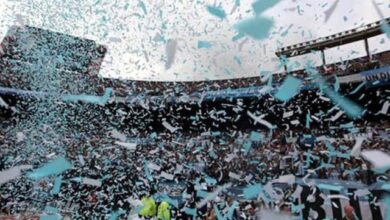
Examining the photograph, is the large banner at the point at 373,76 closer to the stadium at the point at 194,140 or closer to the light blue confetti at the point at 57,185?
the stadium at the point at 194,140

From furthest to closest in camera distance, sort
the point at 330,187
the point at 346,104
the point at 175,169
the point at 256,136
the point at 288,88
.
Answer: the point at 346,104, the point at 256,136, the point at 175,169, the point at 288,88, the point at 330,187

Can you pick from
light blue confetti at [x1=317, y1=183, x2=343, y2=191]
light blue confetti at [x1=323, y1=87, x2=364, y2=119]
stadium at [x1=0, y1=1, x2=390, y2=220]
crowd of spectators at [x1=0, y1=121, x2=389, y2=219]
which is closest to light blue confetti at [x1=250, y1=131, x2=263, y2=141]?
stadium at [x1=0, y1=1, x2=390, y2=220]

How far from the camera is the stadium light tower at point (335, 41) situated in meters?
16.1

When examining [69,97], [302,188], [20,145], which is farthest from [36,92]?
[302,188]

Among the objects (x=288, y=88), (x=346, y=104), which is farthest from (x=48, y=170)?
(x=346, y=104)

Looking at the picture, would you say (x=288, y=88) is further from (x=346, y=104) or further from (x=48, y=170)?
(x=48, y=170)

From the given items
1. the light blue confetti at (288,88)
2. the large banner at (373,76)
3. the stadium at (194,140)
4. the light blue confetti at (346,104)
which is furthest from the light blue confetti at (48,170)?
the large banner at (373,76)

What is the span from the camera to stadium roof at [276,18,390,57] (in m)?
16.1

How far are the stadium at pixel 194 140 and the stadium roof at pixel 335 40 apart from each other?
6 centimetres

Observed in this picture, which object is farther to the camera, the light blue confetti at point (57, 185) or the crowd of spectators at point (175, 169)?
the light blue confetti at point (57, 185)

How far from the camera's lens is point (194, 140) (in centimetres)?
1531

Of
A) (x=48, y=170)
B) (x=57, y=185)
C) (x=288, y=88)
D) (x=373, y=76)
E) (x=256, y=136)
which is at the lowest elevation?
(x=57, y=185)

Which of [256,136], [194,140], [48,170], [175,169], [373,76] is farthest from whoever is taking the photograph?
[194,140]

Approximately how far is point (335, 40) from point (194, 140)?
817 cm
